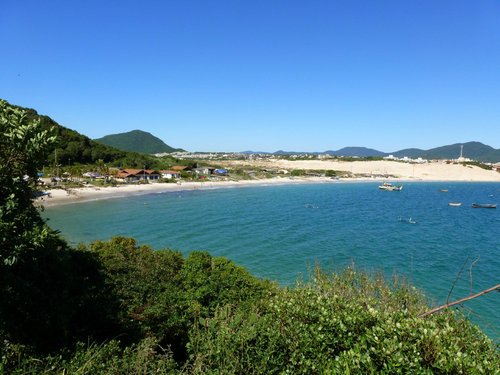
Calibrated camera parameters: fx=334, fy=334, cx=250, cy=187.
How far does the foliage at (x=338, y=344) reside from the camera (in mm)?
6191

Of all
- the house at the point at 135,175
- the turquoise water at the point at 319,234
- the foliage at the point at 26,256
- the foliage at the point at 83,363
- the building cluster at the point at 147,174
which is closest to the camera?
the foliage at the point at 83,363

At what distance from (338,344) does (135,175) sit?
111215mm

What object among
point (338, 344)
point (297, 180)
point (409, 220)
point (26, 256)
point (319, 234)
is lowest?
point (319, 234)

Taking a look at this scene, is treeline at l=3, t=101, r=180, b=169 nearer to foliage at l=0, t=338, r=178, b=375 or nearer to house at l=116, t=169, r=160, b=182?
house at l=116, t=169, r=160, b=182

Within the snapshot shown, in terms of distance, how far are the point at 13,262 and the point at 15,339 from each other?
2420 millimetres

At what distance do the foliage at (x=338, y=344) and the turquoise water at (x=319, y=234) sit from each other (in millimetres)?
13237

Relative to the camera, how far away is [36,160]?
8359 mm

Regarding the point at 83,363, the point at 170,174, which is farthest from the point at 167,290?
the point at 170,174

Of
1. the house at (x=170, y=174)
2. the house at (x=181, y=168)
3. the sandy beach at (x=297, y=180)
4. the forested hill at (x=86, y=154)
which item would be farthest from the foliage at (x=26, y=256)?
the house at (x=181, y=168)

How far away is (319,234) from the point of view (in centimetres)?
4806

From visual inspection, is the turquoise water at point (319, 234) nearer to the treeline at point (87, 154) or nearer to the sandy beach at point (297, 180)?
the sandy beach at point (297, 180)

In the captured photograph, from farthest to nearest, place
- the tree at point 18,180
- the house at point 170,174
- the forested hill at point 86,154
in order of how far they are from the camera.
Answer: the house at point 170,174 < the forested hill at point 86,154 < the tree at point 18,180

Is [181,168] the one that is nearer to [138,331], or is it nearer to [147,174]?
[147,174]

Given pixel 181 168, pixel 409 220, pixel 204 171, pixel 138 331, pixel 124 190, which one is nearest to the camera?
pixel 138 331
